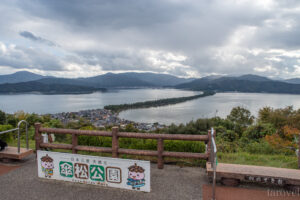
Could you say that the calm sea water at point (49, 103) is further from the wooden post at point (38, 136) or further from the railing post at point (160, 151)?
the railing post at point (160, 151)

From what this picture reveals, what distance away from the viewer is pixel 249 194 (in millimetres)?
3549

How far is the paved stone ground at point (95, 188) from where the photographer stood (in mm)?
3535

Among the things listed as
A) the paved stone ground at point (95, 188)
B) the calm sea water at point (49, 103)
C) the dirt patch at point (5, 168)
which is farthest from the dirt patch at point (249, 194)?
the calm sea water at point (49, 103)

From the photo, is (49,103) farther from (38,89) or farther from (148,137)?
(148,137)

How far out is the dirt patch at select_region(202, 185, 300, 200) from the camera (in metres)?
3.45

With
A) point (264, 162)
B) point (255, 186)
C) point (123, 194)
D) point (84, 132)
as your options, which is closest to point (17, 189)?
point (84, 132)

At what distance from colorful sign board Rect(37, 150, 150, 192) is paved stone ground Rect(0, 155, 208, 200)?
13 cm

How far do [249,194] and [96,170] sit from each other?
275 centimetres

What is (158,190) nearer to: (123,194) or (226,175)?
(123,194)

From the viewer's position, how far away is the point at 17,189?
379 centimetres

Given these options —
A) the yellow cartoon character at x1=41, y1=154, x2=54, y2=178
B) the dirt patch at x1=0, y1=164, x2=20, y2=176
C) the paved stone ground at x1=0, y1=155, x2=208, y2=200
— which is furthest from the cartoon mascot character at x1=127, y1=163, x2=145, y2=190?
the dirt patch at x1=0, y1=164, x2=20, y2=176

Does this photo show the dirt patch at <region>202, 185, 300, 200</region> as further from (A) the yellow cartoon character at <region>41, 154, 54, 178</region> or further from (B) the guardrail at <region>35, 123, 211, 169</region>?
(A) the yellow cartoon character at <region>41, 154, 54, 178</region>

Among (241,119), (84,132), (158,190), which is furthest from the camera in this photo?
(241,119)

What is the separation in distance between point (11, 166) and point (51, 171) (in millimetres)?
1570
